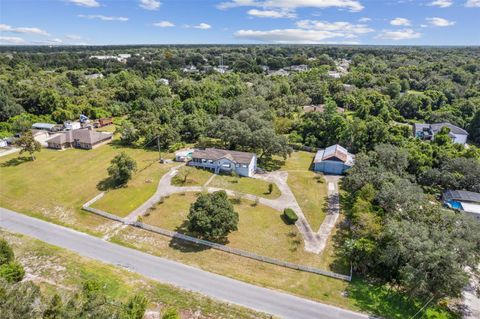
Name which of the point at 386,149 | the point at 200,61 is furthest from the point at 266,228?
the point at 200,61

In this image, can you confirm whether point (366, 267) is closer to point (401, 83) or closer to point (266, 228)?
point (266, 228)

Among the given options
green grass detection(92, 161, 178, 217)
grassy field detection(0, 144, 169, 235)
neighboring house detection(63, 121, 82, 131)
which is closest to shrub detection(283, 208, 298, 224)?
green grass detection(92, 161, 178, 217)

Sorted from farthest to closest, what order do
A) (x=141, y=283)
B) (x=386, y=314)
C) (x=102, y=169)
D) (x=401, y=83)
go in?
(x=401, y=83)
(x=102, y=169)
(x=141, y=283)
(x=386, y=314)

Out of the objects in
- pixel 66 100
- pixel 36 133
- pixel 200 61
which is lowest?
pixel 36 133

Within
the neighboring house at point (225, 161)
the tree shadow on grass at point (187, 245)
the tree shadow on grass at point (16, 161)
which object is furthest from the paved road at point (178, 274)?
the neighboring house at point (225, 161)

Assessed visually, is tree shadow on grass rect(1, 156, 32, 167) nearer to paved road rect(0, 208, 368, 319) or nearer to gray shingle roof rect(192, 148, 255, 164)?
paved road rect(0, 208, 368, 319)
